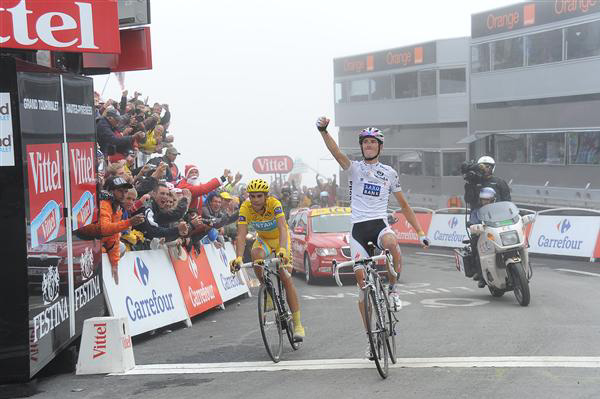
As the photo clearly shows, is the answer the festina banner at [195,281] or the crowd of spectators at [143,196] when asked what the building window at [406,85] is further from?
the festina banner at [195,281]

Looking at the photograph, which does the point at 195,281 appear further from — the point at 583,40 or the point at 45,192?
the point at 583,40

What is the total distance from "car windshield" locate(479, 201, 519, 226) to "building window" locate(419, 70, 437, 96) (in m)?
37.7

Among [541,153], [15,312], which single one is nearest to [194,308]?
[15,312]

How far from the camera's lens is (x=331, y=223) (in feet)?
67.1

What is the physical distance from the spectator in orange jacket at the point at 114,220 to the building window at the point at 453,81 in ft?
134

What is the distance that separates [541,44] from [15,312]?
35008mm

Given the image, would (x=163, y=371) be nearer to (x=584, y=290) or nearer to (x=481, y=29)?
(x=584, y=290)

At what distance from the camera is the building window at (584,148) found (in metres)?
34.9

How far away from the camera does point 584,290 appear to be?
1578 centimetres

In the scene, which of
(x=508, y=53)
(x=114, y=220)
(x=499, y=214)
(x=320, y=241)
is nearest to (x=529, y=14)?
(x=508, y=53)

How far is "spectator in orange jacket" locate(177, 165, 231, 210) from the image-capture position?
47.3 feet

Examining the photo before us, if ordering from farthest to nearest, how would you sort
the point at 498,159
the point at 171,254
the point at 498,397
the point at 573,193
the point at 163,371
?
the point at 498,159, the point at 573,193, the point at 171,254, the point at 163,371, the point at 498,397

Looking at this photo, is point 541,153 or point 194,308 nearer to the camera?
point 194,308

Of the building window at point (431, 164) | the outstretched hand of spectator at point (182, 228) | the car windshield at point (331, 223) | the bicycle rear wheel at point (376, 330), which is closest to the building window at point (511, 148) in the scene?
the building window at point (431, 164)
